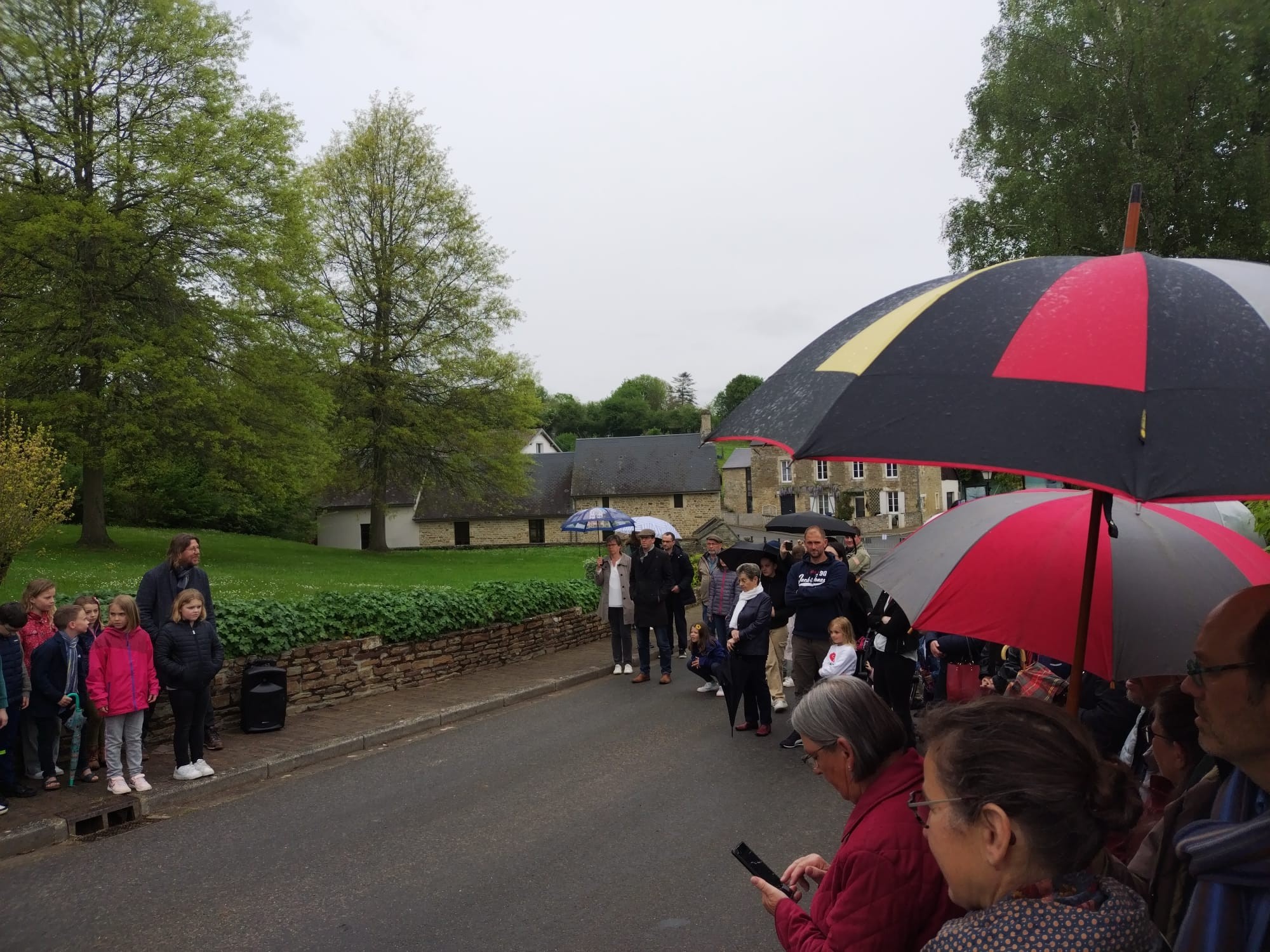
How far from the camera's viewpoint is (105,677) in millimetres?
7703

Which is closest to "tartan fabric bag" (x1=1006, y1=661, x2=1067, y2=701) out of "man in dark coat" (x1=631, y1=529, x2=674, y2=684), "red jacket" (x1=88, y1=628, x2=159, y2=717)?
"red jacket" (x1=88, y1=628, x2=159, y2=717)

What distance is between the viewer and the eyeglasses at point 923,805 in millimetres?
1907

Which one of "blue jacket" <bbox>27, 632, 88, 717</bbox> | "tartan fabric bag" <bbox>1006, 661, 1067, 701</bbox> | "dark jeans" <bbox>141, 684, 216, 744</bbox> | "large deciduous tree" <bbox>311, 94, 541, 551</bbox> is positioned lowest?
"dark jeans" <bbox>141, 684, 216, 744</bbox>

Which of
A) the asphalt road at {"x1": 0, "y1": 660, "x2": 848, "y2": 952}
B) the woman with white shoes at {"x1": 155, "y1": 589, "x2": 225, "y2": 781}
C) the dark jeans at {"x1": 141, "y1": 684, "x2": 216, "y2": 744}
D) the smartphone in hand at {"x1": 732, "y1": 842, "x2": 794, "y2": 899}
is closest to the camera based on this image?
the smartphone in hand at {"x1": 732, "y1": 842, "x2": 794, "y2": 899}

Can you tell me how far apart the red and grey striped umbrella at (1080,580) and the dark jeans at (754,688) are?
555 cm

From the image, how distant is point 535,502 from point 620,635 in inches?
1835

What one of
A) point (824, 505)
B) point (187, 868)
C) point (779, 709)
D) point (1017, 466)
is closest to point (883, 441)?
point (1017, 466)

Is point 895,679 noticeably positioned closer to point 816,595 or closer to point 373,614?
point 816,595

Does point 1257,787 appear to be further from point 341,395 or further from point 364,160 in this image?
point 364,160

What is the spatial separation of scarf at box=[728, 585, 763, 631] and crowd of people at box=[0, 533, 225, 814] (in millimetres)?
4943

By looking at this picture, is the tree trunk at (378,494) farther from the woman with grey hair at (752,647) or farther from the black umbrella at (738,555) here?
the woman with grey hair at (752,647)

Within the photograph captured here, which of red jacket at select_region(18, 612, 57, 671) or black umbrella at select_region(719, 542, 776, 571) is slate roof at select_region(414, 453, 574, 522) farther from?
red jacket at select_region(18, 612, 57, 671)

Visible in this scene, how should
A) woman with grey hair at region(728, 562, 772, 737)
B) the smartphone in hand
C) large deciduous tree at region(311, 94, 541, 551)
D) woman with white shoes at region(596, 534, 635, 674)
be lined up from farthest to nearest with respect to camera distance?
large deciduous tree at region(311, 94, 541, 551), woman with white shoes at region(596, 534, 635, 674), woman with grey hair at region(728, 562, 772, 737), the smartphone in hand

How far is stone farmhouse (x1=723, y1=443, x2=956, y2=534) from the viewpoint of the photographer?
6506cm
